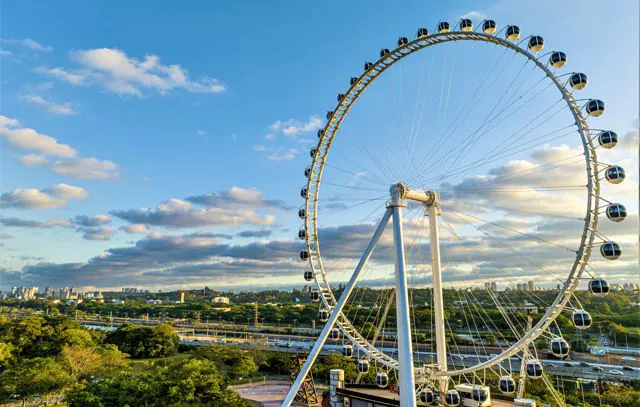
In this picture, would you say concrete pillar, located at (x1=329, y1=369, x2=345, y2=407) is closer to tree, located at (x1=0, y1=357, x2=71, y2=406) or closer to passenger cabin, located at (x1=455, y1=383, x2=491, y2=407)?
passenger cabin, located at (x1=455, y1=383, x2=491, y2=407)

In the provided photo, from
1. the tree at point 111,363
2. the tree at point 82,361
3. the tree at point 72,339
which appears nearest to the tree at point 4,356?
the tree at point 82,361

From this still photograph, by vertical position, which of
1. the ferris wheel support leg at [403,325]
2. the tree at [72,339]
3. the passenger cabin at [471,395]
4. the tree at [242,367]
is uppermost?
the ferris wheel support leg at [403,325]

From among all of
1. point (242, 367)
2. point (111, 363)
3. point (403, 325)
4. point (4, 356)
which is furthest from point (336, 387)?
point (4, 356)

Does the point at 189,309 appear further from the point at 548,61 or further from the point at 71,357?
the point at 548,61

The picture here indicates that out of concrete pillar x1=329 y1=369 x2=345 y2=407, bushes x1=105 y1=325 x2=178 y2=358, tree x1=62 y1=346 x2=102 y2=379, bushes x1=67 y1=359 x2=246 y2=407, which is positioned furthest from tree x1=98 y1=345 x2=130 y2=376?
concrete pillar x1=329 y1=369 x2=345 y2=407

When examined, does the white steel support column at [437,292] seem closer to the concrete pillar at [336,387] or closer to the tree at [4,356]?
the concrete pillar at [336,387]
